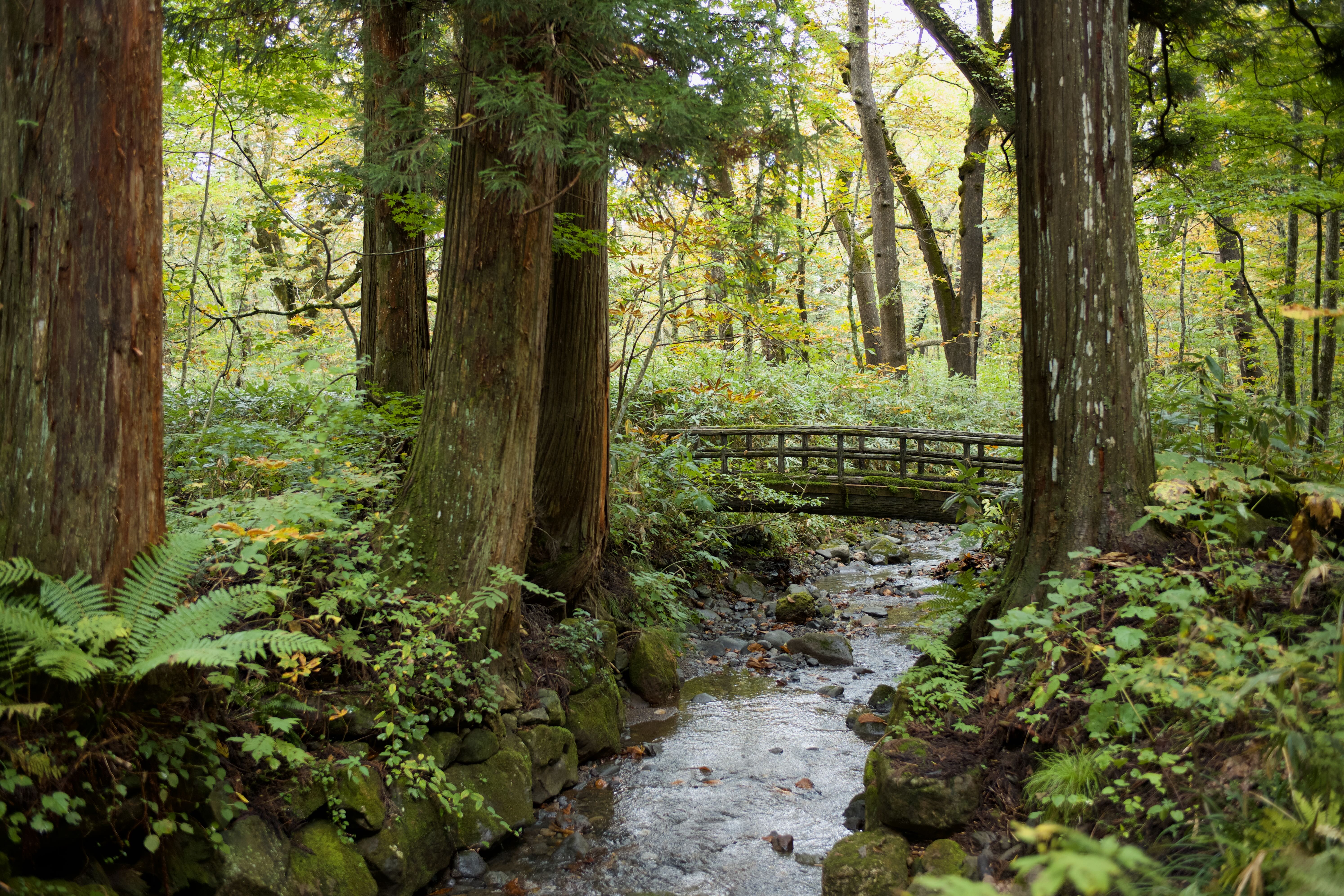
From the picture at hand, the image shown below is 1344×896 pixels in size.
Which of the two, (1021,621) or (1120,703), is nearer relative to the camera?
(1120,703)

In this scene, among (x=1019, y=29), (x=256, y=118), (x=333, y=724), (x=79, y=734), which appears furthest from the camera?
(x=256, y=118)

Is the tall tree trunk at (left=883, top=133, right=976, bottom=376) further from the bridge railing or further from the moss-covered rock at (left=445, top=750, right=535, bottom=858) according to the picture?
the moss-covered rock at (left=445, top=750, right=535, bottom=858)

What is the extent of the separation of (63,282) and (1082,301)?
4.96 m

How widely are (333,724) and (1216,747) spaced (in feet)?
12.8

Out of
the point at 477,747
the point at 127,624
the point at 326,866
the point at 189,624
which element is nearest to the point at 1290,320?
the point at 477,747

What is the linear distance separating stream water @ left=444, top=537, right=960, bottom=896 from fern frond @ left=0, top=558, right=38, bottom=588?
246 cm

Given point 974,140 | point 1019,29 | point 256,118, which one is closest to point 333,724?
point 1019,29

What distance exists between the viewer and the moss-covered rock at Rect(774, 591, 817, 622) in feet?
29.4

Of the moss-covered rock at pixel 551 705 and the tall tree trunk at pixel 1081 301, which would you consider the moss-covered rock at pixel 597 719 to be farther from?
the tall tree trunk at pixel 1081 301

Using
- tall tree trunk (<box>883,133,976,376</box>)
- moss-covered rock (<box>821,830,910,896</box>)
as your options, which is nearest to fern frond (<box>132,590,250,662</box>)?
moss-covered rock (<box>821,830,910,896</box>)

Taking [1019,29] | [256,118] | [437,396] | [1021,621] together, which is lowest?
[1021,621]

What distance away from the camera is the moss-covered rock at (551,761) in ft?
16.4

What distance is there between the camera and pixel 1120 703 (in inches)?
133

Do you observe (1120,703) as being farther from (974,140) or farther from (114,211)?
(974,140)
